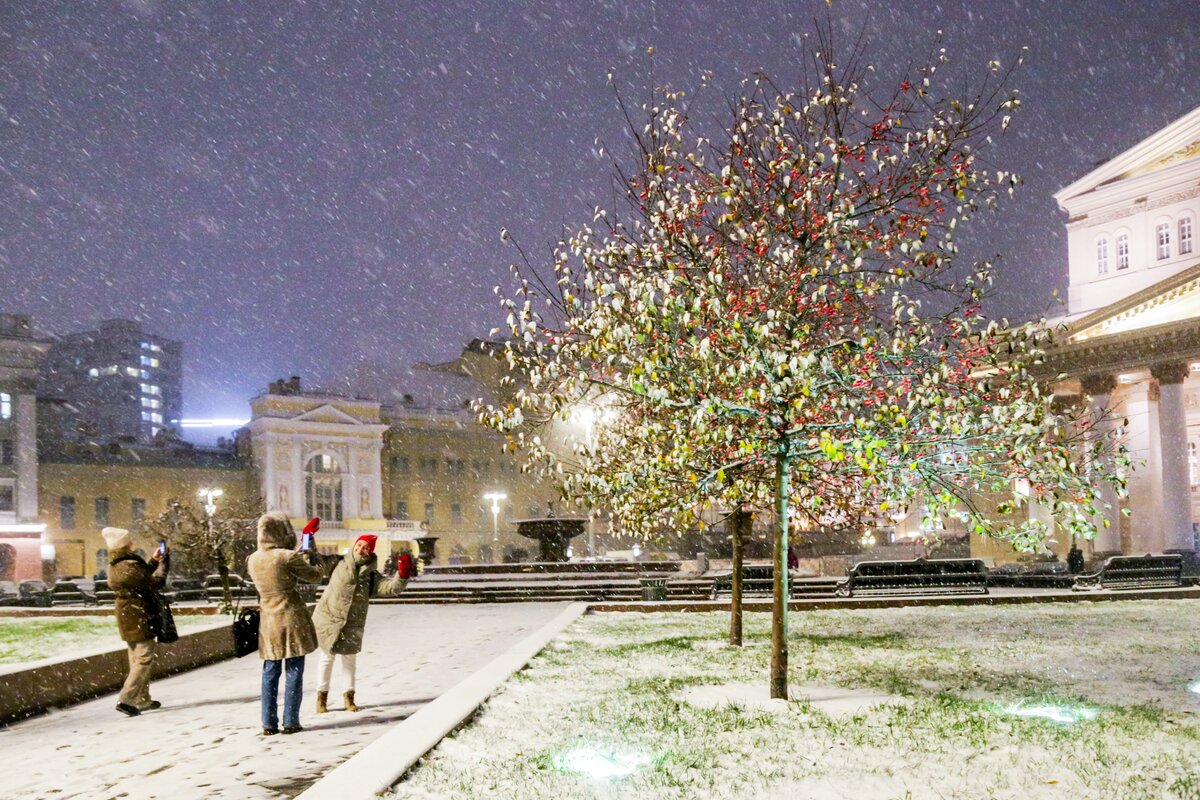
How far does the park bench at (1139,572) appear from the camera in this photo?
24.5 meters

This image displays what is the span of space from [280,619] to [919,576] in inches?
696

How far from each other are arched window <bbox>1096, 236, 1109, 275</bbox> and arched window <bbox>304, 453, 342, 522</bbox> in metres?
53.1

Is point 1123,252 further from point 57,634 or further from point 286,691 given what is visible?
point 286,691

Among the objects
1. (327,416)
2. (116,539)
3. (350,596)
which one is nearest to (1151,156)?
(350,596)

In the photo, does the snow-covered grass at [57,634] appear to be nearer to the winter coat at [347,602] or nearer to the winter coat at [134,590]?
the winter coat at [134,590]

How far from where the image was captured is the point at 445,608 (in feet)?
87.0

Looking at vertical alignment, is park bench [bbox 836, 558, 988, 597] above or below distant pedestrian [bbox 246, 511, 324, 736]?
below

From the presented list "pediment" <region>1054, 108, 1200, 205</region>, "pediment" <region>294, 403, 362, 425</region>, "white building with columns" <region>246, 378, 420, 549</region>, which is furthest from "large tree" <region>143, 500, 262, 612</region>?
"pediment" <region>1054, 108, 1200, 205</region>

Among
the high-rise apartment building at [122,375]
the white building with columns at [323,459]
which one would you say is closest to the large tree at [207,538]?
the white building with columns at [323,459]

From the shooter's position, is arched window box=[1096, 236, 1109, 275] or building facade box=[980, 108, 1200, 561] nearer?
building facade box=[980, 108, 1200, 561]

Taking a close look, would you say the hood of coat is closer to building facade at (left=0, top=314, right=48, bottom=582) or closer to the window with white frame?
the window with white frame

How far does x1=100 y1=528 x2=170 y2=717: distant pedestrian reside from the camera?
968 centimetres

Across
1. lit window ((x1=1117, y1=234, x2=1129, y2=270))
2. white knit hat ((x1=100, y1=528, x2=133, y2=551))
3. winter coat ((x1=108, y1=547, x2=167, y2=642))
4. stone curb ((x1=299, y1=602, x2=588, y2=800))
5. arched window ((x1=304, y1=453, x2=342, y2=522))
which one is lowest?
stone curb ((x1=299, y1=602, x2=588, y2=800))

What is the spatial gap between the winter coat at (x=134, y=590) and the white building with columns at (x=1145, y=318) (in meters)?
30.6
